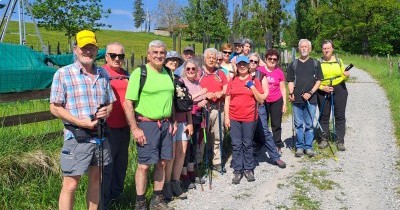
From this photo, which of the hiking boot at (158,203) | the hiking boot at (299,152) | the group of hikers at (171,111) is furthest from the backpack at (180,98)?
the hiking boot at (299,152)

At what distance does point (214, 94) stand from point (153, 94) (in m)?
1.53

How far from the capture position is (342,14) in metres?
51.3

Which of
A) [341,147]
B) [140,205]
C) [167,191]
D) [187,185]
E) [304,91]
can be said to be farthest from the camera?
[341,147]

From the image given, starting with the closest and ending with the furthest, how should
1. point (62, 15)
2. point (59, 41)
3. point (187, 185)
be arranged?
point (187, 185)
point (62, 15)
point (59, 41)

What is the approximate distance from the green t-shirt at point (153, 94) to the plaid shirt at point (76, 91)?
26.0 inches

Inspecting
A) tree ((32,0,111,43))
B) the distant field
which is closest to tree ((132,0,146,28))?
the distant field

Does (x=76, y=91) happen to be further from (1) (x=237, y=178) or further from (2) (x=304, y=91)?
(2) (x=304, y=91)

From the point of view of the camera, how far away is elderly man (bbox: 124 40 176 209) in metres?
4.07

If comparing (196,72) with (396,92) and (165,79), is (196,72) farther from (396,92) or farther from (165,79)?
(396,92)

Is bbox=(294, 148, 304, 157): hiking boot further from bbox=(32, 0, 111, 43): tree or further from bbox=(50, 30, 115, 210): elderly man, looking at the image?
bbox=(32, 0, 111, 43): tree

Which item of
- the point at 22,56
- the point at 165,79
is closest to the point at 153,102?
the point at 165,79

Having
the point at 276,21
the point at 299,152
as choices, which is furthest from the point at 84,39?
the point at 276,21

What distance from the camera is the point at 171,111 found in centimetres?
441

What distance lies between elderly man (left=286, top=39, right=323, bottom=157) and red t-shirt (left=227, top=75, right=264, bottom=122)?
1.19 meters
